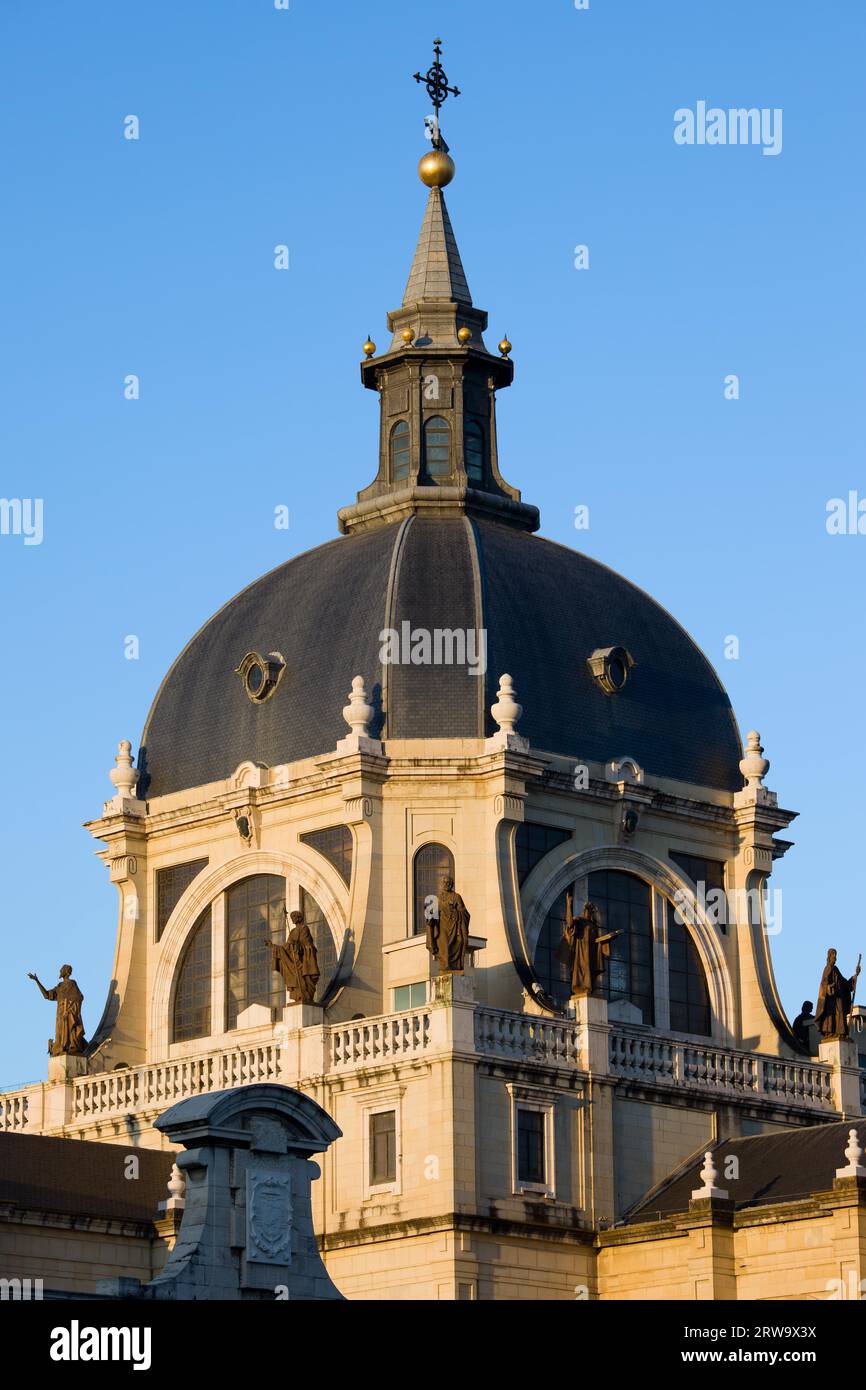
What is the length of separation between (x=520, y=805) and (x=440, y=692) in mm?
3830

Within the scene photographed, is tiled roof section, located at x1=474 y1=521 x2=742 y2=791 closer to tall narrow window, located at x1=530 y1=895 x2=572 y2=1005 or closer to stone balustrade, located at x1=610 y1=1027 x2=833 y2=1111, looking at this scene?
tall narrow window, located at x1=530 y1=895 x2=572 y2=1005

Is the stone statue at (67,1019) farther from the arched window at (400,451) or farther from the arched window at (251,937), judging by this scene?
the arched window at (400,451)

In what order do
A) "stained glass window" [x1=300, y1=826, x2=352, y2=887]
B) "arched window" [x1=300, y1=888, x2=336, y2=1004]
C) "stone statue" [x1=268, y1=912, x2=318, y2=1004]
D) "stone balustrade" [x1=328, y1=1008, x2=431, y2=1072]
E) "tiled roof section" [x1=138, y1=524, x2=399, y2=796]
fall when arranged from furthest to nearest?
"tiled roof section" [x1=138, y1=524, x2=399, y2=796]
"stained glass window" [x1=300, y1=826, x2=352, y2=887]
"arched window" [x1=300, y1=888, x2=336, y2=1004]
"stone statue" [x1=268, y1=912, x2=318, y2=1004]
"stone balustrade" [x1=328, y1=1008, x2=431, y2=1072]

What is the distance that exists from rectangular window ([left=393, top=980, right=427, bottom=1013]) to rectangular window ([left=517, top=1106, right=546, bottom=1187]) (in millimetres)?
4374

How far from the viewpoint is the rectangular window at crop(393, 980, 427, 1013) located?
255ft

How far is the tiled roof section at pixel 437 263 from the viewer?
9181 centimetres

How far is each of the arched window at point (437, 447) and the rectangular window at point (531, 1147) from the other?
71.6 ft

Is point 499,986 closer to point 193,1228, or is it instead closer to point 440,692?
point 440,692

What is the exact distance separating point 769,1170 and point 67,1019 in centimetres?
1998

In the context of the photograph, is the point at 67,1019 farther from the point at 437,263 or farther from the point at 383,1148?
the point at 437,263

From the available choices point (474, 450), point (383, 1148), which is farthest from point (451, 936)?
point (474, 450)

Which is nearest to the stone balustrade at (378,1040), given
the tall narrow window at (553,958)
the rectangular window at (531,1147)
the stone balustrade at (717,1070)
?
the rectangular window at (531,1147)

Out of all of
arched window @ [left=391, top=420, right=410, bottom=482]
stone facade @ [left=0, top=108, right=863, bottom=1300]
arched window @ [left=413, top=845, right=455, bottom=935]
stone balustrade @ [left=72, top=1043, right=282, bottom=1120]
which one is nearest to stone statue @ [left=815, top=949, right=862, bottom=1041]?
stone facade @ [left=0, top=108, right=863, bottom=1300]
